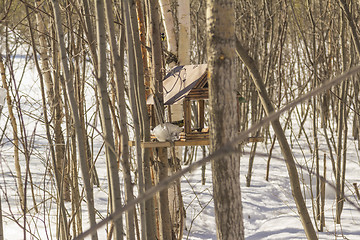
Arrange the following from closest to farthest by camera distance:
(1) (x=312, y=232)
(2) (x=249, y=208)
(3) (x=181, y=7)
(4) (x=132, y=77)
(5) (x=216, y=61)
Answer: (5) (x=216, y=61)
(4) (x=132, y=77)
(1) (x=312, y=232)
(3) (x=181, y=7)
(2) (x=249, y=208)

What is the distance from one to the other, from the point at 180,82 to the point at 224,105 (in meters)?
1.37

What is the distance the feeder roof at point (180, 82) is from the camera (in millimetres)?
2331

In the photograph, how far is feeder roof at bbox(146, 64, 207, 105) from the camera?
233 centimetres

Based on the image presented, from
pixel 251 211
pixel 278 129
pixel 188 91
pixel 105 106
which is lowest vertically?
pixel 251 211

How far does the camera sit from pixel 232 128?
1134 millimetres

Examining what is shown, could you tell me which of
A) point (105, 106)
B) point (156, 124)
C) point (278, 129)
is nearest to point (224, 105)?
point (105, 106)

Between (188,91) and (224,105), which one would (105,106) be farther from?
(188,91)

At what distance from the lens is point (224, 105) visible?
1114mm

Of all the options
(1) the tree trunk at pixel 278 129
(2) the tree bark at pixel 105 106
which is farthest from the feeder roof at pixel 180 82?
(2) the tree bark at pixel 105 106

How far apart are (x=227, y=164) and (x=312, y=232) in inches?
48.8

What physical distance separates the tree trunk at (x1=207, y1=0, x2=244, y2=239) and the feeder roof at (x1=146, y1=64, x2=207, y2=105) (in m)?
1.16

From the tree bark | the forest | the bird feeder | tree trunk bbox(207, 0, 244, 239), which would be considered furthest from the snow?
tree trunk bbox(207, 0, 244, 239)

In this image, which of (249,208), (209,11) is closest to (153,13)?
(209,11)

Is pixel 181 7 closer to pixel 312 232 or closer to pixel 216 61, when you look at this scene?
pixel 312 232
